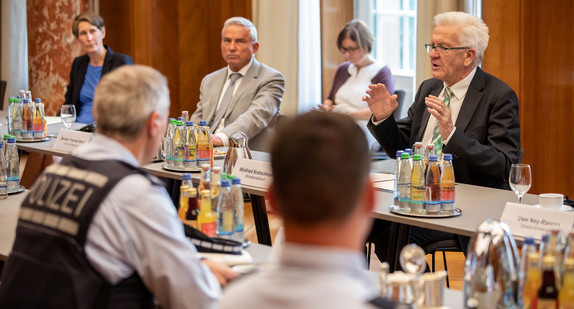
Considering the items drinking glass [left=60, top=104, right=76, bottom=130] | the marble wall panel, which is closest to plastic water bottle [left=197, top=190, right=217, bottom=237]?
drinking glass [left=60, top=104, right=76, bottom=130]

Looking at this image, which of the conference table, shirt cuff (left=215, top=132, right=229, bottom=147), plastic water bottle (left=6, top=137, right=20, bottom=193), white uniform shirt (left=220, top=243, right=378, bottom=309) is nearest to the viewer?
white uniform shirt (left=220, top=243, right=378, bottom=309)

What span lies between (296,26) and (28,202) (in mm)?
5270

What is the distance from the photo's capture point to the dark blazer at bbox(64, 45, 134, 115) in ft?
20.9

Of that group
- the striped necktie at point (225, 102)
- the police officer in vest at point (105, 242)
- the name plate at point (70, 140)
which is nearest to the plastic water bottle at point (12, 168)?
the name plate at point (70, 140)

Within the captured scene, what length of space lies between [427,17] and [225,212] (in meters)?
3.72

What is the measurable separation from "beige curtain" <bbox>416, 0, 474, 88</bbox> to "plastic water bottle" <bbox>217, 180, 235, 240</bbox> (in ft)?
11.7

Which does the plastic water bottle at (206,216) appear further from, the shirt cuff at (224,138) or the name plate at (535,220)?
Answer: the shirt cuff at (224,138)

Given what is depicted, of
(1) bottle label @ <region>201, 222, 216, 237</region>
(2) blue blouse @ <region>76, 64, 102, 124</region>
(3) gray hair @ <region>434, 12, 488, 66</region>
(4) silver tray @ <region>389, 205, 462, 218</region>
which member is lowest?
(4) silver tray @ <region>389, 205, 462, 218</region>

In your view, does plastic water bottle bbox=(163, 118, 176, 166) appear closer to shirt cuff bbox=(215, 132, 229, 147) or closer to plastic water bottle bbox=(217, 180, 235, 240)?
shirt cuff bbox=(215, 132, 229, 147)

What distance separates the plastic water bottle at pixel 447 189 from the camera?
2.94 meters

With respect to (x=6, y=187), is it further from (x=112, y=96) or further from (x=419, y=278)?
(x=419, y=278)

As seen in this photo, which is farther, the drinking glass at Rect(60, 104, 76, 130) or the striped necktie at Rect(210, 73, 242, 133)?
the striped necktie at Rect(210, 73, 242, 133)

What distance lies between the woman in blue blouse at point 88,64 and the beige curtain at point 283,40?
1338 millimetres

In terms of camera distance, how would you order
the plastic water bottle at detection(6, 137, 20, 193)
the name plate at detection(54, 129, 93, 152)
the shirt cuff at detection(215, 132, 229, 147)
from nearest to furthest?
the plastic water bottle at detection(6, 137, 20, 193)
the name plate at detection(54, 129, 93, 152)
the shirt cuff at detection(215, 132, 229, 147)
